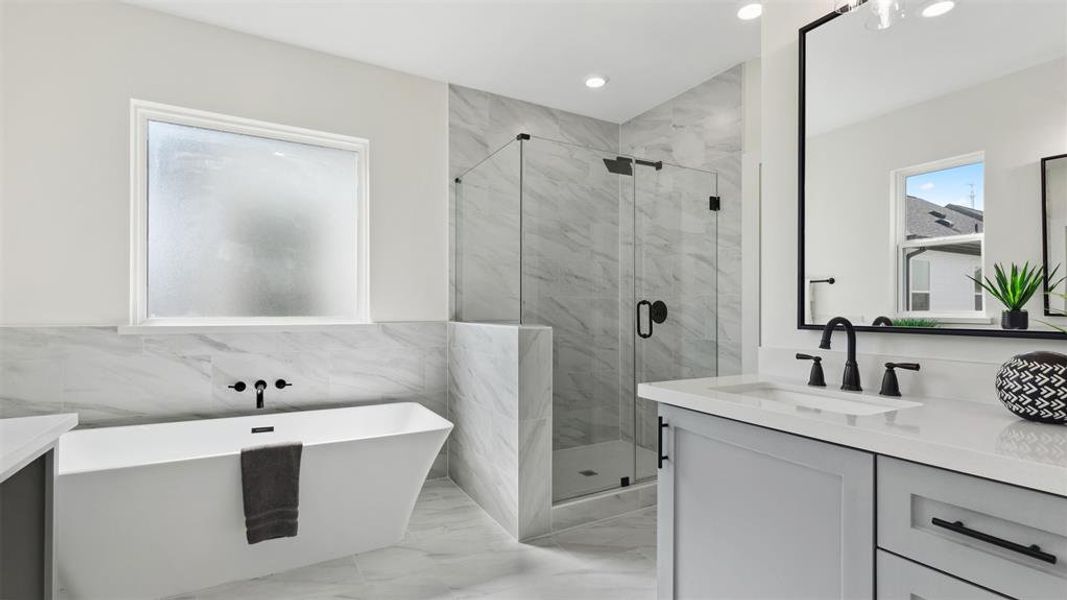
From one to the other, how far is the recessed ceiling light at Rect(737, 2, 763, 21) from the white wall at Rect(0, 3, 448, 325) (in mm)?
2279

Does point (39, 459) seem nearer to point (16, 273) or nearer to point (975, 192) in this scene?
point (16, 273)

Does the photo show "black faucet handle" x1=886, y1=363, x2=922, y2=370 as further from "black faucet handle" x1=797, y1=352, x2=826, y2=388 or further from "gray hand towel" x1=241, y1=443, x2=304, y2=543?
"gray hand towel" x1=241, y1=443, x2=304, y2=543

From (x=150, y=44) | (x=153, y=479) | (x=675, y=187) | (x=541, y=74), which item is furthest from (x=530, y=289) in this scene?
(x=150, y=44)

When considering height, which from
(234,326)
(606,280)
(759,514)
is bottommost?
(759,514)

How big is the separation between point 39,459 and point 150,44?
7.55 ft

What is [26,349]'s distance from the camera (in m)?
2.35

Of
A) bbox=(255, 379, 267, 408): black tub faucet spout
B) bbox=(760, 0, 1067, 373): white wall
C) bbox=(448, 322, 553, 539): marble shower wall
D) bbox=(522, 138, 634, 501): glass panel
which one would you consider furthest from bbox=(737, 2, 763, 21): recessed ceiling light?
bbox=(255, 379, 267, 408): black tub faucet spout

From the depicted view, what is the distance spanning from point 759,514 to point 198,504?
201cm

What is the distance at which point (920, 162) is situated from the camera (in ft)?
4.83

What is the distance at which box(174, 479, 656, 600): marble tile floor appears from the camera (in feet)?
6.68

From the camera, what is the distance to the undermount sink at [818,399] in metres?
1.38

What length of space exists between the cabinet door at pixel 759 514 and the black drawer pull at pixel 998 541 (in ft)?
0.42

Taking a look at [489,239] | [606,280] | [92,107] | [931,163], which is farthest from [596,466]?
[92,107]

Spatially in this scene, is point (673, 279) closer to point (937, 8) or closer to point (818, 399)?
point (818, 399)
